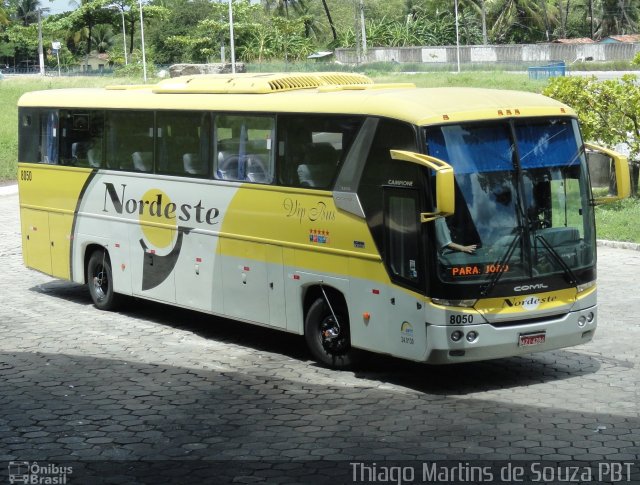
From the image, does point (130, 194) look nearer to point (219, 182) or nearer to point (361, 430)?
point (219, 182)

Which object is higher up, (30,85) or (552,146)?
(30,85)

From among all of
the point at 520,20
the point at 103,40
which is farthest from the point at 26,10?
the point at 520,20

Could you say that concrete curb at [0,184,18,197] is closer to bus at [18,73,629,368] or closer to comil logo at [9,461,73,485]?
bus at [18,73,629,368]

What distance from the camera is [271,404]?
11391 millimetres

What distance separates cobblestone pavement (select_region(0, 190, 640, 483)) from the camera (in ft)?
31.2

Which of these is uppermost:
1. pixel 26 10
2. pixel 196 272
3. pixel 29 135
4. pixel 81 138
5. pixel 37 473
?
pixel 26 10

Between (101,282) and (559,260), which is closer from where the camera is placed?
(559,260)

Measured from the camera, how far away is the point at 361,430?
10305mm

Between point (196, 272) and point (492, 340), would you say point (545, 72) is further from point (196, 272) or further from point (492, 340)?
point (492, 340)

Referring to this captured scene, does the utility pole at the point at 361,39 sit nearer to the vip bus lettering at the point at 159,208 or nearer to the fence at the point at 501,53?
the fence at the point at 501,53

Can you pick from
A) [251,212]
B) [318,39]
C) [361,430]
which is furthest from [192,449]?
[318,39]

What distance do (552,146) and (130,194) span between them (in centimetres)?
651

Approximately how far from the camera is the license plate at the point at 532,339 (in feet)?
37.8

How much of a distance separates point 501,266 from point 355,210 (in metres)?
1.76
